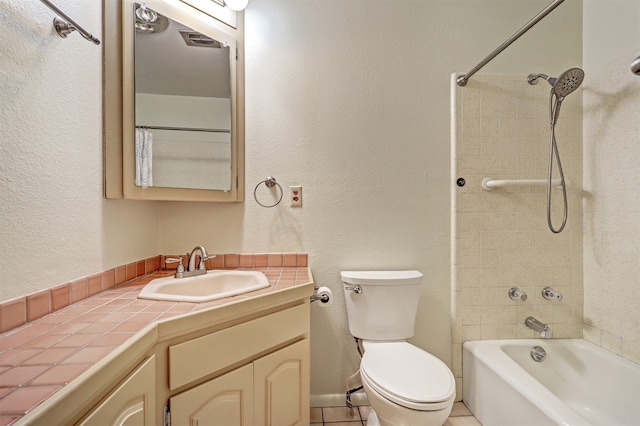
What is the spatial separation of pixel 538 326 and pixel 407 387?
939 mm

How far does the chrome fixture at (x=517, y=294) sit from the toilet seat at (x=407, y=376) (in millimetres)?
668

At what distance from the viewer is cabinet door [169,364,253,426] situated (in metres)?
0.79

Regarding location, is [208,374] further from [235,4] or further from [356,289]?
[235,4]

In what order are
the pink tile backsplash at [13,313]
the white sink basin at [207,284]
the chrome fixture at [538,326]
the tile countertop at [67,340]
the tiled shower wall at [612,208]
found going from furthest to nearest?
1. the chrome fixture at [538,326]
2. the tiled shower wall at [612,208]
3. the white sink basin at [207,284]
4. the pink tile backsplash at [13,313]
5. the tile countertop at [67,340]

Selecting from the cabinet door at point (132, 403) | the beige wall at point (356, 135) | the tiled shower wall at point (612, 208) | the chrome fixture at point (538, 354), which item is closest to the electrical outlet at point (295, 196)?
the beige wall at point (356, 135)

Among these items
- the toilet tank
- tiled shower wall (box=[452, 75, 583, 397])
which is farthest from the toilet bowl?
tiled shower wall (box=[452, 75, 583, 397])

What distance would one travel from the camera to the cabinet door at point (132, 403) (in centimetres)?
55

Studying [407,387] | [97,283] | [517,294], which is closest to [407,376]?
[407,387]

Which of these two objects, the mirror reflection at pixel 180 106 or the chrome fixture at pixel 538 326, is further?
the chrome fixture at pixel 538 326

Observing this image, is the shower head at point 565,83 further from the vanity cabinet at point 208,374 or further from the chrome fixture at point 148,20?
the chrome fixture at point 148,20

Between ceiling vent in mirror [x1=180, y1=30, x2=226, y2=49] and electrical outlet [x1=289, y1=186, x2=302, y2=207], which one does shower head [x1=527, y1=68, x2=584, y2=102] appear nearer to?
electrical outlet [x1=289, y1=186, x2=302, y2=207]

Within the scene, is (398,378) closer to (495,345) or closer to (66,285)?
(495,345)

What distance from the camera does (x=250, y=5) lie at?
1459mm

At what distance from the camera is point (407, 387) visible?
100 centimetres
